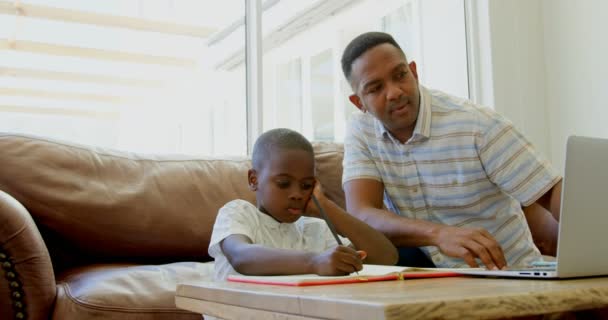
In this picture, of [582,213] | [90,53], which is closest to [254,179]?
[582,213]

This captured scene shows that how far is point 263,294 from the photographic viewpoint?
779 mm

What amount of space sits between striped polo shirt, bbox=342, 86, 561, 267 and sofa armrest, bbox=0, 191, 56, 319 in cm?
83

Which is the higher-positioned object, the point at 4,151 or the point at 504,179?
the point at 4,151

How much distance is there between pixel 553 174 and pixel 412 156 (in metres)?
0.36

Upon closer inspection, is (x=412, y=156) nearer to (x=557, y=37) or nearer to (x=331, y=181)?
(x=331, y=181)

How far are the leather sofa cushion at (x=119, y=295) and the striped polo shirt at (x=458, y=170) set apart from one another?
22.2 inches

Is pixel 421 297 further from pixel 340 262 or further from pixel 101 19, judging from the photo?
pixel 101 19

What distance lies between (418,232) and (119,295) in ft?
2.23

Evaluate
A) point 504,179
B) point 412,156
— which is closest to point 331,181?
point 412,156

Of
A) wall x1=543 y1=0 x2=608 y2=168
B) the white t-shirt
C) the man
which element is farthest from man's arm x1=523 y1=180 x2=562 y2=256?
wall x1=543 y1=0 x2=608 y2=168

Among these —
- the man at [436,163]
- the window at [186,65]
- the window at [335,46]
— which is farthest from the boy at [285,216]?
the window at [335,46]

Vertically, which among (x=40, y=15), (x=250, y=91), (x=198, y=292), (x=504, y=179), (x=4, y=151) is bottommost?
(x=198, y=292)

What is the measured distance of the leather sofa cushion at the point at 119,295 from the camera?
4.57ft

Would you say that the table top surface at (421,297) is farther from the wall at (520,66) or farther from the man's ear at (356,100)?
the wall at (520,66)
